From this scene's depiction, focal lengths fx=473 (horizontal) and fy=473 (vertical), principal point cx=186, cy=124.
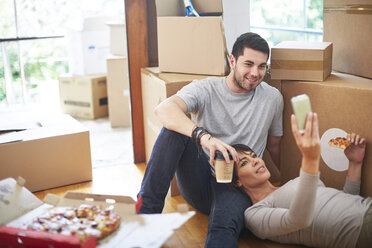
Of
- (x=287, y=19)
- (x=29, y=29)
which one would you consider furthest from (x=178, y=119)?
(x=287, y=19)

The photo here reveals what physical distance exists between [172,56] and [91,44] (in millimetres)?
2064

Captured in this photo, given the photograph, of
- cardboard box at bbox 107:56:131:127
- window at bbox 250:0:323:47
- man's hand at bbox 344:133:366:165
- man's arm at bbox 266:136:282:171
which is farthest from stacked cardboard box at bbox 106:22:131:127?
man's hand at bbox 344:133:366:165

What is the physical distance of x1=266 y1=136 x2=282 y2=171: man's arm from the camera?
2.40 meters

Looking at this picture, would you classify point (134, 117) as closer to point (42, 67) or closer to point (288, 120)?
point (288, 120)

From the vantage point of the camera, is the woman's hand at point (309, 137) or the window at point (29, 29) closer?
the woman's hand at point (309, 137)

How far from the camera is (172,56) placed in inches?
105

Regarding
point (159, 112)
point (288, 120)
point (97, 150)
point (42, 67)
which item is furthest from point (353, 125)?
point (42, 67)

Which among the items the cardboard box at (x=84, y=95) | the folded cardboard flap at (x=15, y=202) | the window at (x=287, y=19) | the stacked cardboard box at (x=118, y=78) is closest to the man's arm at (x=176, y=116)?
the folded cardboard flap at (x=15, y=202)

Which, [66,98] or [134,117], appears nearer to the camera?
[134,117]

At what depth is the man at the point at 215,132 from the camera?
198 cm

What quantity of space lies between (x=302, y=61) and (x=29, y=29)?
10.6 feet

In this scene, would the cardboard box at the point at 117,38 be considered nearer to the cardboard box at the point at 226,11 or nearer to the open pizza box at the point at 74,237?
the cardboard box at the point at 226,11

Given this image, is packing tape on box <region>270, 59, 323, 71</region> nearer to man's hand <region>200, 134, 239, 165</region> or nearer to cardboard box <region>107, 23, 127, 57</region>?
man's hand <region>200, 134, 239, 165</region>

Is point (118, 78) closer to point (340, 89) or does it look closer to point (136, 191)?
point (136, 191)
